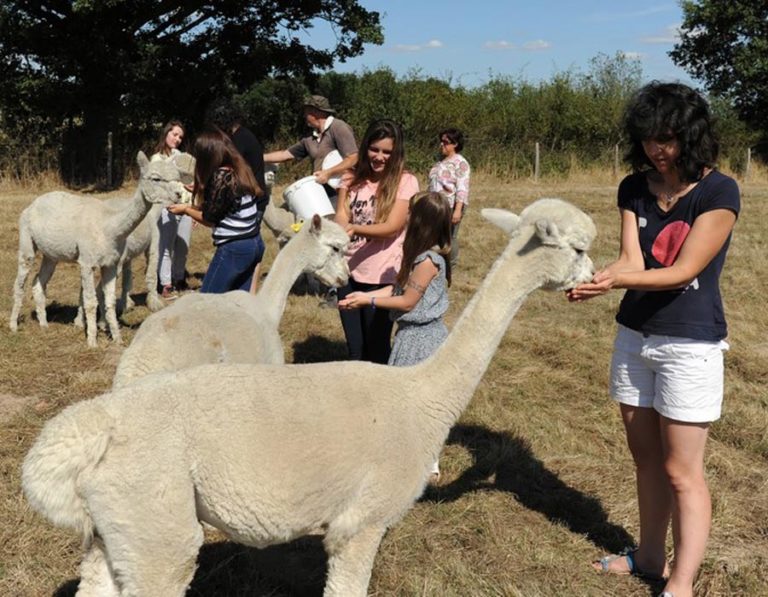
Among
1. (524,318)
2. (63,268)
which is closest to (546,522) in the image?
(524,318)

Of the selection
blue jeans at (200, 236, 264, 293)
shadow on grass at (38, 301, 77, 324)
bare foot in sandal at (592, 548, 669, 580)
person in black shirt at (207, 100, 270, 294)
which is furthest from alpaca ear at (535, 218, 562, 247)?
shadow on grass at (38, 301, 77, 324)

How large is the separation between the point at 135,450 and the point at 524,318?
20.7ft

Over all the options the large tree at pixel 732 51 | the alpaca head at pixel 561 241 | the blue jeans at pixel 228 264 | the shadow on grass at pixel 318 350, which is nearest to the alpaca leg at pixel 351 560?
the alpaca head at pixel 561 241

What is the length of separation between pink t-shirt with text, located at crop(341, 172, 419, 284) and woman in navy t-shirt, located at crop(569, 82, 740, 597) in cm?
159

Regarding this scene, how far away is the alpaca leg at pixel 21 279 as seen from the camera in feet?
24.8

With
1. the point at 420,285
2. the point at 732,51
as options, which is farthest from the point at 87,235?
the point at 732,51

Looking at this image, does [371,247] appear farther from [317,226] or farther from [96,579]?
[96,579]

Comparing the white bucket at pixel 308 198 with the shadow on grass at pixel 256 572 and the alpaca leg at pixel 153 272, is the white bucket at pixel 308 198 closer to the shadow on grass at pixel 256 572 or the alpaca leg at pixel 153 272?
the alpaca leg at pixel 153 272

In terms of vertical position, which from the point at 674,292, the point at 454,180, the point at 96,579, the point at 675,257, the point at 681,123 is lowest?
the point at 96,579

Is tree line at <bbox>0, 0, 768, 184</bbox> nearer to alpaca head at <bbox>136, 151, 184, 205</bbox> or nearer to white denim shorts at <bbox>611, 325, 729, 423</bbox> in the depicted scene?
alpaca head at <bbox>136, 151, 184, 205</bbox>

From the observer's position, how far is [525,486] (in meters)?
4.63

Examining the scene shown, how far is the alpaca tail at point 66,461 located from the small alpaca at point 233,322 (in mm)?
1153

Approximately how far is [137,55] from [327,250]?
1743cm

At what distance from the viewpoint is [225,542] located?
12.7 feet
